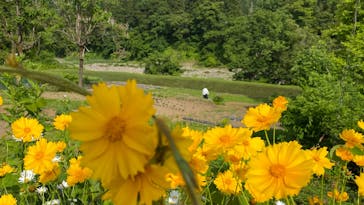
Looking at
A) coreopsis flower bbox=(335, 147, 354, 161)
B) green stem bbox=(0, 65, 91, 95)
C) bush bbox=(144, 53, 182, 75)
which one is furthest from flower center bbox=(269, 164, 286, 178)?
bush bbox=(144, 53, 182, 75)

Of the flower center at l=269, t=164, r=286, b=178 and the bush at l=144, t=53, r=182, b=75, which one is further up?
the flower center at l=269, t=164, r=286, b=178

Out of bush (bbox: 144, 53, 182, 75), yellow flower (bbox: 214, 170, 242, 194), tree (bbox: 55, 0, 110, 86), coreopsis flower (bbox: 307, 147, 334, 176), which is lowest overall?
bush (bbox: 144, 53, 182, 75)

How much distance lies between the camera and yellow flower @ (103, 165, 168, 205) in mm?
448

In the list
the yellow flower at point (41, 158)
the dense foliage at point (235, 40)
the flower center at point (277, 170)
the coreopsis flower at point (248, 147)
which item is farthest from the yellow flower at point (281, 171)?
the dense foliage at point (235, 40)

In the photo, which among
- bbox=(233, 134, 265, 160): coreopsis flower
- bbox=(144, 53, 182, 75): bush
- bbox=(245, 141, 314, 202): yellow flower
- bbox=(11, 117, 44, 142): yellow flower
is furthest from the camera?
bbox=(144, 53, 182, 75): bush

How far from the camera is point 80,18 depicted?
67.6 feet

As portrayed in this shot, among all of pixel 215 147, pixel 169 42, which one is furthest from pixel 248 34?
pixel 215 147

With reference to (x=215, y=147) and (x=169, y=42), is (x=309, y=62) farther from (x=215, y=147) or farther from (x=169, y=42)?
(x=169, y=42)

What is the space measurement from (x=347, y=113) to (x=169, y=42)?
4586 cm

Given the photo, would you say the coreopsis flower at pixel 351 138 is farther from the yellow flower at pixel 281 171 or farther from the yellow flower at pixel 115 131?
the yellow flower at pixel 115 131

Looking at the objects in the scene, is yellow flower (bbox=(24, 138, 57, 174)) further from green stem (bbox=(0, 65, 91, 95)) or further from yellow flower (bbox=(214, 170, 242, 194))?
green stem (bbox=(0, 65, 91, 95))

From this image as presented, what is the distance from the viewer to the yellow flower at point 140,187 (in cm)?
A: 45

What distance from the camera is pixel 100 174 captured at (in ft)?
1.39

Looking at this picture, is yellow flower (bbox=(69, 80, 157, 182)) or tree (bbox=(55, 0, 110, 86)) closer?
yellow flower (bbox=(69, 80, 157, 182))
